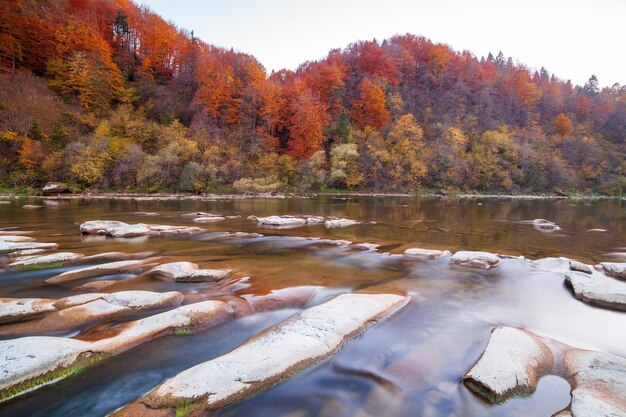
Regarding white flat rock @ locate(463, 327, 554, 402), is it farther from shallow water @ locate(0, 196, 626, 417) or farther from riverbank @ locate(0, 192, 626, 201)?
riverbank @ locate(0, 192, 626, 201)

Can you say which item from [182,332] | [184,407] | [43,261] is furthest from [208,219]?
[184,407]

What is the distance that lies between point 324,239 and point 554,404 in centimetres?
1037

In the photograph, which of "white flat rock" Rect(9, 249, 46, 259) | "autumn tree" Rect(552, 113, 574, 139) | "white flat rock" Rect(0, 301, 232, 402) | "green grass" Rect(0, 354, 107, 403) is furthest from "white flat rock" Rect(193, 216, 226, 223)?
"autumn tree" Rect(552, 113, 574, 139)

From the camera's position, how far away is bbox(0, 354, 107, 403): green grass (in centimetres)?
333

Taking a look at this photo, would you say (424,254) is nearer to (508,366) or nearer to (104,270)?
(508,366)

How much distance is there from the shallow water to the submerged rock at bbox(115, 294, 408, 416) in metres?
0.16

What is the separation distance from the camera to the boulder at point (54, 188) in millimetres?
36641

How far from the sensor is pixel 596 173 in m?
58.6

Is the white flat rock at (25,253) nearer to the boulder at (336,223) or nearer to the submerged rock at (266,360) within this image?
the submerged rock at (266,360)

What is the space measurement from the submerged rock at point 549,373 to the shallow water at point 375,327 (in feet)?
0.48

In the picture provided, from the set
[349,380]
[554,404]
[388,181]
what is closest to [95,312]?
[349,380]

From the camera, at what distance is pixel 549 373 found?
4062 millimetres

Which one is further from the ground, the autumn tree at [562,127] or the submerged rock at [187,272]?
the autumn tree at [562,127]

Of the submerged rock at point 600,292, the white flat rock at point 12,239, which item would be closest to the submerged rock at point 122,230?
the white flat rock at point 12,239
